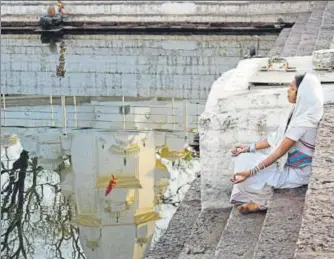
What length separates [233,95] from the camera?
15.7ft

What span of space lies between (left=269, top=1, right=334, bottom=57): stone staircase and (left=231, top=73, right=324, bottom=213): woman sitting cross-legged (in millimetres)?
5064

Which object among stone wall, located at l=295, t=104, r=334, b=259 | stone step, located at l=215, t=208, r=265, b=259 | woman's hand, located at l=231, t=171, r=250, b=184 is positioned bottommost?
stone step, located at l=215, t=208, r=265, b=259

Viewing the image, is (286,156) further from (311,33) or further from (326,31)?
(311,33)

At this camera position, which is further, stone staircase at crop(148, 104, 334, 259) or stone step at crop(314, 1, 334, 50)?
stone step at crop(314, 1, 334, 50)

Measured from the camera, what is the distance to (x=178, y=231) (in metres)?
5.08

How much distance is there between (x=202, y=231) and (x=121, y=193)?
2.41m

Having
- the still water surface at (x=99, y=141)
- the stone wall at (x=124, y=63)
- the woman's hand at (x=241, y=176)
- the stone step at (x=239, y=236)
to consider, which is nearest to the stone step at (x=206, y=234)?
the stone step at (x=239, y=236)

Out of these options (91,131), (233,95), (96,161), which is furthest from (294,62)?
(91,131)

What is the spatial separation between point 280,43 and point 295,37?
14.0 inches

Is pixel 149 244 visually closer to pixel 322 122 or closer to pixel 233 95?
pixel 233 95

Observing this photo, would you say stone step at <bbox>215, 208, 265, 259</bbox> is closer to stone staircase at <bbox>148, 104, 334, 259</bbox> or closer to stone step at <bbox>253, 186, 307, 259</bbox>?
stone staircase at <bbox>148, 104, 334, 259</bbox>

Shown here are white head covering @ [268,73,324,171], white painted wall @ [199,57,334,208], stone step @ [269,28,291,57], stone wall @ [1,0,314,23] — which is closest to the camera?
white head covering @ [268,73,324,171]

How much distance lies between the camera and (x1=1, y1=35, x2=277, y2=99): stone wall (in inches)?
453

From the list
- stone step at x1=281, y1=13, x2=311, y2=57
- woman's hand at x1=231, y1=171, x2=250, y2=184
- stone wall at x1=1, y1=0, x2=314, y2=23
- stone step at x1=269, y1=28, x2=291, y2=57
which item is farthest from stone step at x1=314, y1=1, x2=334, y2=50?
woman's hand at x1=231, y1=171, x2=250, y2=184
